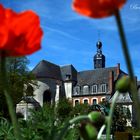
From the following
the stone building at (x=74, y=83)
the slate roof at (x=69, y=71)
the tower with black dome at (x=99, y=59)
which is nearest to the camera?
the stone building at (x=74, y=83)

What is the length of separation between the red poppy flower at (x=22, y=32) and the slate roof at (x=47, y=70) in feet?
270

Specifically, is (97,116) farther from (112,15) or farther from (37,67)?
(37,67)

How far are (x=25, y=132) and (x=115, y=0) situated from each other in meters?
1.71

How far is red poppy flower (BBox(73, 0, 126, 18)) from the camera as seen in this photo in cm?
73

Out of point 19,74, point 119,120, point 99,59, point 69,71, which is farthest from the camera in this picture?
point 99,59

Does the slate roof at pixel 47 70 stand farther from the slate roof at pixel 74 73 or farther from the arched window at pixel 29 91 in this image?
the arched window at pixel 29 91

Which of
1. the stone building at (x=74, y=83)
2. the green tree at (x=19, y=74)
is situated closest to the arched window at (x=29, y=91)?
the green tree at (x=19, y=74)

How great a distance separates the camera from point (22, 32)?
31.2 inches

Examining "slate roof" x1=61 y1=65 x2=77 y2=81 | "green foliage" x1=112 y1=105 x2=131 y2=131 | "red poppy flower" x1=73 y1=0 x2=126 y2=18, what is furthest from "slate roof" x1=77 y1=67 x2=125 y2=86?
"red poppy flower" x1=73 y1=0 x2=126 y2=18

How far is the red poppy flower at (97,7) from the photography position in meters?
0.73

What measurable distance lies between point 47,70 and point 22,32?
8547cm

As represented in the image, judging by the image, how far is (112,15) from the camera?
76 cm

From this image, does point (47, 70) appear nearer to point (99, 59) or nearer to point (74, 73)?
point (74, 73)

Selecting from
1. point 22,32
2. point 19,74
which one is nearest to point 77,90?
point 19,74
